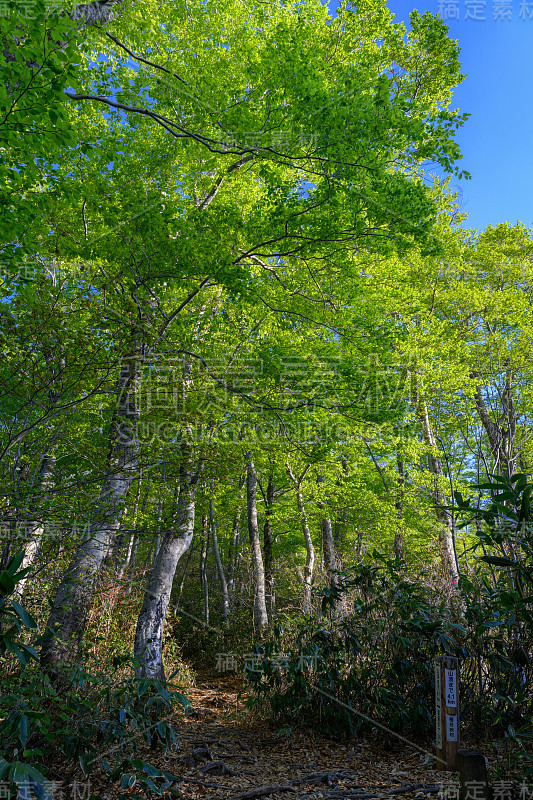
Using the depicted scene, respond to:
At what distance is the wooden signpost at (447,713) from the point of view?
357cm

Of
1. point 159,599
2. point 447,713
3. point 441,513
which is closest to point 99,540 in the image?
point 159,599

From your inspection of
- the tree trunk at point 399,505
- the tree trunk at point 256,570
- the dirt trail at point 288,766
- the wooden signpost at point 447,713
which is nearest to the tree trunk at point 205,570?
the tree trunk at point 256,570

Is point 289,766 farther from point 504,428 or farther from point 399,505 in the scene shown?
point 504,428

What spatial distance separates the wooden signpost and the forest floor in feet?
0.89

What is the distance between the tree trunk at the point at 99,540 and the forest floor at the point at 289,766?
70.6 inches

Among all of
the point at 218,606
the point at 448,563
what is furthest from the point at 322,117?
the point at 218,606

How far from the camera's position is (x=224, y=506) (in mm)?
13547

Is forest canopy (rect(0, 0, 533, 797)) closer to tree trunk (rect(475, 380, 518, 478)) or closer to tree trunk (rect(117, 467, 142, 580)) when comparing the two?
tree trunk (rect(117, 467, 142, 580))

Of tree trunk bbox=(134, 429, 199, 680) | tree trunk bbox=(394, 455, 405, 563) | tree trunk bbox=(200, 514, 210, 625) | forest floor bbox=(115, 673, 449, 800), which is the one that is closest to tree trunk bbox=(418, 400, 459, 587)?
tree trunk bbox=(394, 455, 405, 563)

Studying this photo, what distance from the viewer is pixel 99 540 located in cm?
→ 505

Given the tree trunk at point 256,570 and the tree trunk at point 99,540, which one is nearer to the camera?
the tree trunk at point 99,540

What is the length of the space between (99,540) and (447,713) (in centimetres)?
378

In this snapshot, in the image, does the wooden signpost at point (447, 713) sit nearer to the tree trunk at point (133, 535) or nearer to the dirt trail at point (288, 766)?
the dirt trail at point (288, 766)

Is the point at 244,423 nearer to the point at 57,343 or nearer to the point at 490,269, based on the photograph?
the point at 57,343
